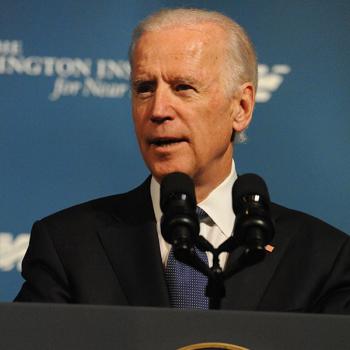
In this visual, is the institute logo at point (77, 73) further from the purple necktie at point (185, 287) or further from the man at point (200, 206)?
the purple necktie at point (185, 287)

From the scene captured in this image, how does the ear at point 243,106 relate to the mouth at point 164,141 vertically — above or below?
above

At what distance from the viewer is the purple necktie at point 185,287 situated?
60.4 inches

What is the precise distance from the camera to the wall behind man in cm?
212

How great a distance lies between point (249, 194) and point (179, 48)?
0.51 metres

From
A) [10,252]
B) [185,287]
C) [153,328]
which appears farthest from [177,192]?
[10,252]

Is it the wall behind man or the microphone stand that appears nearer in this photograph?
the microphone stand

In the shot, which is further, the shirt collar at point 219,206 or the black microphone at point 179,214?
the shirt collar at point 219,206

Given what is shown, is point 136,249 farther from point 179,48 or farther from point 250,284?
point 179,48

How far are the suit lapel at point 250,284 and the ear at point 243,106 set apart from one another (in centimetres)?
28

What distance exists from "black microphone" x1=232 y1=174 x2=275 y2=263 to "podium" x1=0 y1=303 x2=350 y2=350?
0.10 meters

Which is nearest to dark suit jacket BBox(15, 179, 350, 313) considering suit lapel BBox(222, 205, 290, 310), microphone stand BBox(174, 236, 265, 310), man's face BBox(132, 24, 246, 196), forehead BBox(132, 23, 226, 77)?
suit lapel BBox(222, 205, 290, 310)

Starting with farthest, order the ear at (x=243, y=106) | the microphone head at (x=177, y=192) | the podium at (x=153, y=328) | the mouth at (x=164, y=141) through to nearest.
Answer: the ear at (x=243, y=106), the mouth at (x=164, y=141), the microphone head at (x=177, y=192), the podium at (x=153, y=328)

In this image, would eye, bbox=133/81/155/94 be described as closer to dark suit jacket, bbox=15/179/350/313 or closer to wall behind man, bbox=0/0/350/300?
dark suit jacket, bbox=15/179/350/313

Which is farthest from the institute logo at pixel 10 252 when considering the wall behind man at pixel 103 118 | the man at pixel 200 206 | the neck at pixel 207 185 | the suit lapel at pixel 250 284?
the suit lapel at pixel 250 284
